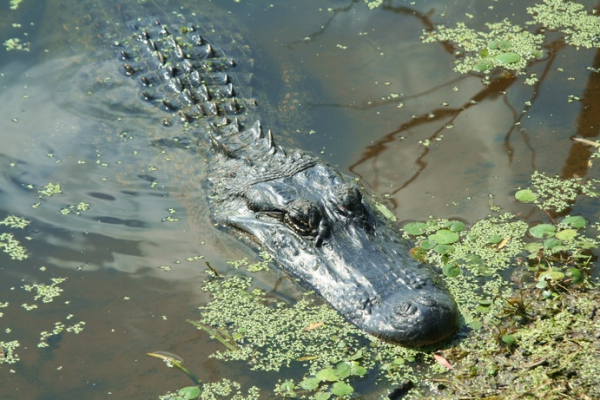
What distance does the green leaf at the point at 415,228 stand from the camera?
14.5ft

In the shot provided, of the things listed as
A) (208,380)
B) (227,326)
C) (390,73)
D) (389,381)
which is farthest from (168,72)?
(389,381)

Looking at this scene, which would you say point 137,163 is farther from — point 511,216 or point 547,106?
point 547,106

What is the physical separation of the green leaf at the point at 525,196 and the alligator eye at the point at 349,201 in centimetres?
103

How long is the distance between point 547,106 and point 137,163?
326cm

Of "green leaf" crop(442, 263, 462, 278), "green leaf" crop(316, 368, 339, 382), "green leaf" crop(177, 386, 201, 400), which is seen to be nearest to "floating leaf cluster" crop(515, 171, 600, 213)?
"green leaf" crop(442, 263, 462, 278)

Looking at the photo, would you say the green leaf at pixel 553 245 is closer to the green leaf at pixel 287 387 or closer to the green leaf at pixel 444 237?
the green leaf at pixel 444 237

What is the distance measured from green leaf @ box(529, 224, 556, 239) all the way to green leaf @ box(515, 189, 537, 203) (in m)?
0.28

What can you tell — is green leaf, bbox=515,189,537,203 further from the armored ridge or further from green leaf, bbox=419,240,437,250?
the armored ridge

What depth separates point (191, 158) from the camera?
536cm

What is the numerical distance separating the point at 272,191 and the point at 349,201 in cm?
59

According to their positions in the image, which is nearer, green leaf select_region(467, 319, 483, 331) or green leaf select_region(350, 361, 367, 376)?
green leaf select_region(350, 361, 367, 376)

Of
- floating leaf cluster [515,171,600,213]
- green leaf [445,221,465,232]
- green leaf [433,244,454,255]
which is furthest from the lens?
floating leaf cluster [515,171,600,213]

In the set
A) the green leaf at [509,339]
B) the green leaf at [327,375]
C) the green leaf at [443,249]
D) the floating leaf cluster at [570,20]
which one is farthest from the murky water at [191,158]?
the green leaf at [509,339]

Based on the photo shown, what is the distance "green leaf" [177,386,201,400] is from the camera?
3480mm
